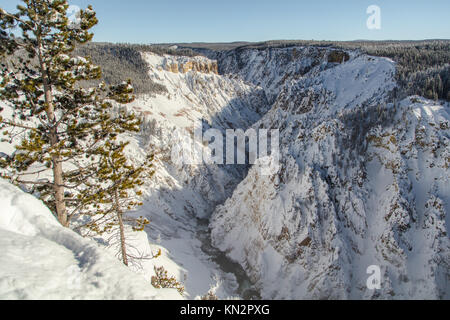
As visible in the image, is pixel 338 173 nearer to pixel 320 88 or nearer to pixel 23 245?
pixel 23 245

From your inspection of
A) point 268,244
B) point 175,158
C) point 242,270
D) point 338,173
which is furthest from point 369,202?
point 175,158

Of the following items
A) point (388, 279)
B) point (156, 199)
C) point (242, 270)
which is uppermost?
point (156, 199)

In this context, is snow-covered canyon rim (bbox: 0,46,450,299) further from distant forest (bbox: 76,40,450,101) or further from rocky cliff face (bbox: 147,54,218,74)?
rocky cliff face (bbox: 147,54,218,74)

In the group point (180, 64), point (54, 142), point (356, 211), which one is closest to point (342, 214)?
point (356, 211)

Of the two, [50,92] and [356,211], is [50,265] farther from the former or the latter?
[356,211]

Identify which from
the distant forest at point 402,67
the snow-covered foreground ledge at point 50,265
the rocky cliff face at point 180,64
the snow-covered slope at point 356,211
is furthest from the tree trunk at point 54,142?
the rocky cliff face at point 180,64
